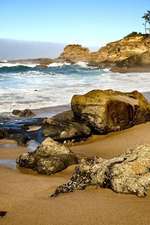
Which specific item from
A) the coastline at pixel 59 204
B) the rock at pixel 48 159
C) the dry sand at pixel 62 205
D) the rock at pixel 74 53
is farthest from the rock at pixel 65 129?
the rock at pixel 74 53

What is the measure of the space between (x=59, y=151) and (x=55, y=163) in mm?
614

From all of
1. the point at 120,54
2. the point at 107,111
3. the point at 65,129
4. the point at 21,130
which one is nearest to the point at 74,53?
the point at 120,54

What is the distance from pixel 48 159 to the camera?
28.7ft

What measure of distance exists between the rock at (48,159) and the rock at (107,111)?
3.07 m

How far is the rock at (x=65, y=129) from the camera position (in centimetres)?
1193

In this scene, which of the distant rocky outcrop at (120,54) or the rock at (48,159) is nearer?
the rock at (48,159)

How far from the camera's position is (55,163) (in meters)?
8.60

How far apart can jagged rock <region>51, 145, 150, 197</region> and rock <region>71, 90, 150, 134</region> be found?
5.19 meters

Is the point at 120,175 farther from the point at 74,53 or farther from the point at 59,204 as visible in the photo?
the point at 74,53

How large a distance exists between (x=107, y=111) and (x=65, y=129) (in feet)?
4.50

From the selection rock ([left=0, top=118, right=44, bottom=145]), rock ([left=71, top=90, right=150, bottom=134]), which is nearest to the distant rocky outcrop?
rock ([left=0, top=118, right=44, bottom=145])

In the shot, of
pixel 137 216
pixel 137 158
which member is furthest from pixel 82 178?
pixel 137 216

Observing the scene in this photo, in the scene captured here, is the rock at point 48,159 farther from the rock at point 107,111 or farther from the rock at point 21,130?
the rock at point 107,111

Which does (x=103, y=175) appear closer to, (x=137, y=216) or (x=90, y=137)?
(x=137, y=216)
